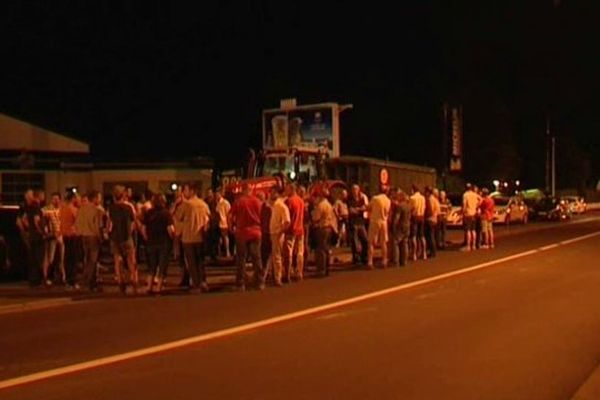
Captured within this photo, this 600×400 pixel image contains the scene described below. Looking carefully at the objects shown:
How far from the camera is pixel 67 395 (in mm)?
8617

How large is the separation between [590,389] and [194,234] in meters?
9.69

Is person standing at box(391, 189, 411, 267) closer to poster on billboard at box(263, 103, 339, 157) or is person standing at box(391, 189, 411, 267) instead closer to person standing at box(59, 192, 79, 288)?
person standing at box(59, 192, 79, 288)

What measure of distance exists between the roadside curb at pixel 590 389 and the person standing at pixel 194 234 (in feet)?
30.1

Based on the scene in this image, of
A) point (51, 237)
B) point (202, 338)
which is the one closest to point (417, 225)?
point (51, 237)

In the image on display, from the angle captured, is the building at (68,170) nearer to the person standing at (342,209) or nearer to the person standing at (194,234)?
the person standing at (342,209)

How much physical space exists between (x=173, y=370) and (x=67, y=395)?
4.69 ft

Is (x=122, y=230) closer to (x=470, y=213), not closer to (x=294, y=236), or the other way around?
(x=294, y=236)

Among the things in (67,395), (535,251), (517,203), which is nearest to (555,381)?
(67,395)

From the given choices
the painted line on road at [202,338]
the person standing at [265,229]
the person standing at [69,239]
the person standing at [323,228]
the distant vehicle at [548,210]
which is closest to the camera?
the painted line on road at [202,338]

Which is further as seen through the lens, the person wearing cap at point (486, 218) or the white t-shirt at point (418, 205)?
the person wearing cap at point (486, 218)

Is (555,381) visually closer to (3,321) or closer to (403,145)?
(3,321)

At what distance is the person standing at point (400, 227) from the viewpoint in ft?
73.1

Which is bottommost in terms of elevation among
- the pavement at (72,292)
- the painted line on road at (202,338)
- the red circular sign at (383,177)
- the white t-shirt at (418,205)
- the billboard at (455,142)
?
the painted line on road at (202,338)

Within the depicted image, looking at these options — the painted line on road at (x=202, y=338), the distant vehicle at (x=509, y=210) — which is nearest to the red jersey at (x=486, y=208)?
the painted line on road at (x=202, y=338)
